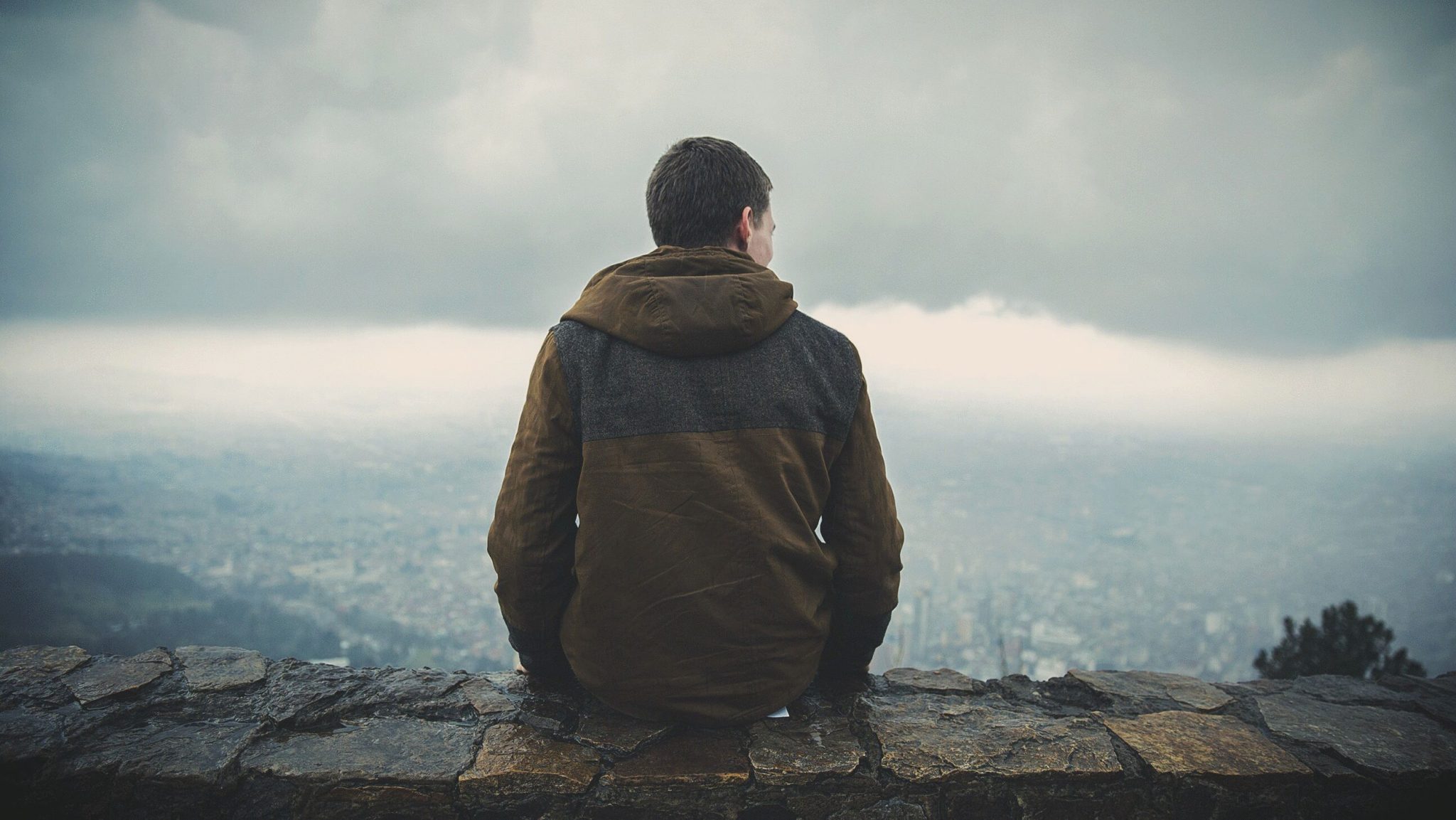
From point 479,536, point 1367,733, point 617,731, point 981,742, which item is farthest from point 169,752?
point 479,536

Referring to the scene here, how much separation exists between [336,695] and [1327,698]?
3747mm

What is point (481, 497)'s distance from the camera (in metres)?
42.3

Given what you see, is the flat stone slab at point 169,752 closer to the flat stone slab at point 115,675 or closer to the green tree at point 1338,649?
the flat stone slab at point 115,675

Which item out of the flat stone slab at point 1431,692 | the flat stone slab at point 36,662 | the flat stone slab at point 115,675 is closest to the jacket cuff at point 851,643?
the flat stone slab at point 1431,692

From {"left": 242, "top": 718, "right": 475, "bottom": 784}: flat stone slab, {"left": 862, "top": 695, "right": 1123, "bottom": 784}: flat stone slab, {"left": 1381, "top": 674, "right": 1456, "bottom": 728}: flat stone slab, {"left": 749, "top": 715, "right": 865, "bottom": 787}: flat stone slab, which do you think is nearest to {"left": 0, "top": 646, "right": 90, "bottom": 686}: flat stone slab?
{"left": 242, "top": 718, "right": 475, "bottom": 784}: flat stone slab

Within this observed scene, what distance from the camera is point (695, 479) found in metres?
Result: 1.60

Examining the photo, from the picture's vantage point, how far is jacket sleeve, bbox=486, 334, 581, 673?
1.69m

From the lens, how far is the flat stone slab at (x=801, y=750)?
170cm

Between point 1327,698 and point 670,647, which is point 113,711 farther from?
point 1327,698

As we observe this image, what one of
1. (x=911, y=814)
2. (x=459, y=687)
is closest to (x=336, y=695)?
(x=459, y=687)

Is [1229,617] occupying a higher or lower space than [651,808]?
lower

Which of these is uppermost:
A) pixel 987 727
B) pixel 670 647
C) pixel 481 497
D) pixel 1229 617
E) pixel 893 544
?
pixel 893 544

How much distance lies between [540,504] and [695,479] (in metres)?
0.47

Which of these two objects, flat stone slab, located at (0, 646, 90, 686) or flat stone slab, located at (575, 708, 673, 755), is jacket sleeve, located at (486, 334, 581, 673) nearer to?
flat stone slab, located at (575, 708, 673, 755)
